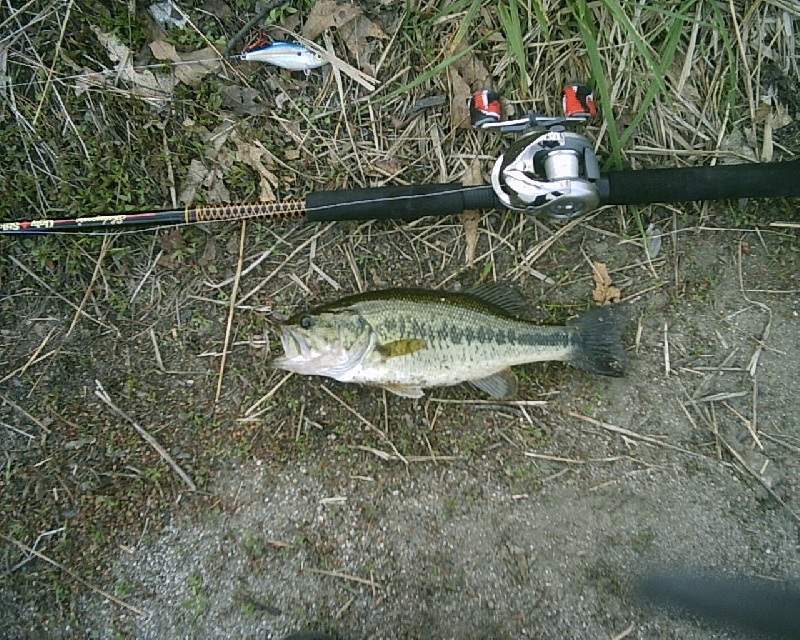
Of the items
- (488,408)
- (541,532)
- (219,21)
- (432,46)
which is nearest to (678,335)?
(488,408)

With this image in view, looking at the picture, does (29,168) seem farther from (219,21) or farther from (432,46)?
(432,46)

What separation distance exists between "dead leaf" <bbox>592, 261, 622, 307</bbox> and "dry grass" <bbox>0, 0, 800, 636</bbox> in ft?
0.15

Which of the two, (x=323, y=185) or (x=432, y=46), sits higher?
(x=432, y=46)

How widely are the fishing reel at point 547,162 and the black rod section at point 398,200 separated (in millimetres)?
138

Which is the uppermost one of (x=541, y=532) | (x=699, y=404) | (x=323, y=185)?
(x=323, y=185)

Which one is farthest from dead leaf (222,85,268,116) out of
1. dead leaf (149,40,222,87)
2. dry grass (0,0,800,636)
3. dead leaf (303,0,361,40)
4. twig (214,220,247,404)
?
twig (214,220,247,404)

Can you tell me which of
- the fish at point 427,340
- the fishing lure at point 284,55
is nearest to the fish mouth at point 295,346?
the fish at point 427,340

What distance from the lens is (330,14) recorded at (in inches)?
115

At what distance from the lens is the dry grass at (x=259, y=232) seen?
9.53ft

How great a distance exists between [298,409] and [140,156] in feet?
5.48

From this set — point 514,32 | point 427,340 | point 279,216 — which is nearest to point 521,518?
point 427,340

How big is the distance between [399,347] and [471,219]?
860 mm

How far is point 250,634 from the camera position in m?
2.85

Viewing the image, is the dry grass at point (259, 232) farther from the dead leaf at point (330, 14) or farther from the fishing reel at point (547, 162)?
the fishing reel at point (547, 162)
